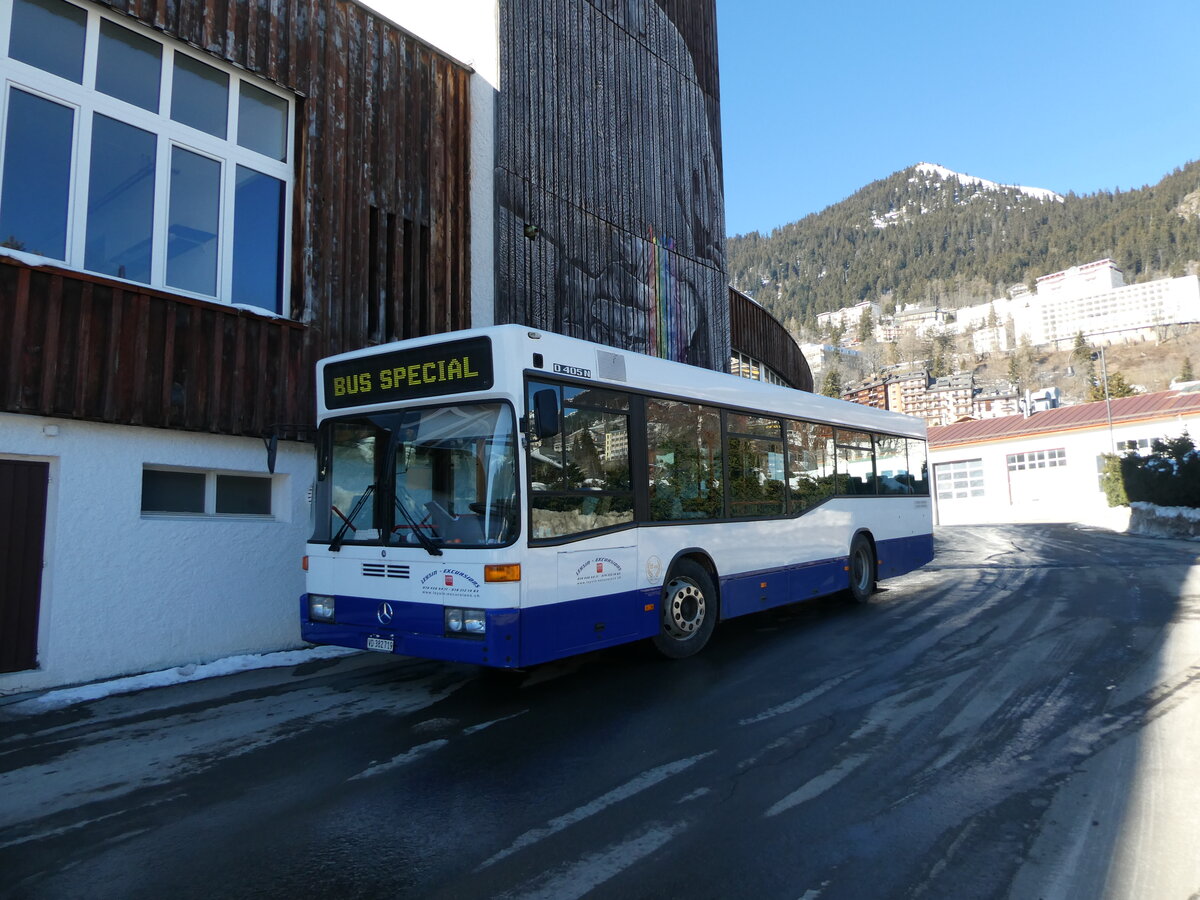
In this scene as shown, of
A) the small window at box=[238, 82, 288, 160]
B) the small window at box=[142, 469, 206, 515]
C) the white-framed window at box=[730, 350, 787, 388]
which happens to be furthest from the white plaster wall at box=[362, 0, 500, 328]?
the white-framed window at box=[730, 350, 787, 388]

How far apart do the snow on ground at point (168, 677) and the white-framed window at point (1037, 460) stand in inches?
1977

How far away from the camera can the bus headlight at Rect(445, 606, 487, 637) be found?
559 cm

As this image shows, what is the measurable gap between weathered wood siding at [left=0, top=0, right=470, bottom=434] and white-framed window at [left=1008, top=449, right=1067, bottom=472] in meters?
47.5

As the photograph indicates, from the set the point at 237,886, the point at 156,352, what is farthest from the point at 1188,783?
the point at 156,352

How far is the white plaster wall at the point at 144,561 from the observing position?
7109 millimetres

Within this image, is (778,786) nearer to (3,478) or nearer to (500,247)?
(3,478)

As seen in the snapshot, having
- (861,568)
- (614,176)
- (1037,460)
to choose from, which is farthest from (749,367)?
(1037,460)

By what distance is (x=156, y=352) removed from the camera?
7863 mm

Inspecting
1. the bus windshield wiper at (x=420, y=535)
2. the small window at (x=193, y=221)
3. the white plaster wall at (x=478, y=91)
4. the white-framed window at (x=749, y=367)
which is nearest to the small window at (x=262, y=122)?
the small window at (x=193, y=221)

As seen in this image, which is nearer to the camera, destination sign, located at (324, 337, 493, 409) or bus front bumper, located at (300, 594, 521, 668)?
bus front bumper, located at (300, 594, 521, 668)

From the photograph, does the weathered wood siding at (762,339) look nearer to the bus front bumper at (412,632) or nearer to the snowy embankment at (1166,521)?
the snowy embankment at (1166,521)

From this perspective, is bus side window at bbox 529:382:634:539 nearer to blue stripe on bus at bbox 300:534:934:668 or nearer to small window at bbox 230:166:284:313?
blue stripe on bus at bbox 300:534:934:668

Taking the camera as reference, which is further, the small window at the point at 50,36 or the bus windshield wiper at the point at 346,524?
the small window at the point at 50,36

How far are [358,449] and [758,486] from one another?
4.37m
